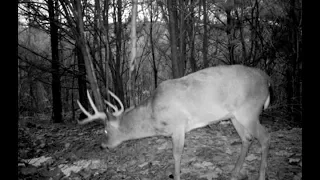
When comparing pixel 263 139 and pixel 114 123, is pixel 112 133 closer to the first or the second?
pixel 114 123

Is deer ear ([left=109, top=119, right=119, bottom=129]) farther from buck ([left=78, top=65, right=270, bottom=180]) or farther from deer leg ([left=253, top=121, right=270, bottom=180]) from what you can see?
deer leg ([left=253, top=121, right=270, bottom=180])

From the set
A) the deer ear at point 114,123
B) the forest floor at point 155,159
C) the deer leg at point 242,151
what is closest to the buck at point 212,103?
the deer leg at point 242,151

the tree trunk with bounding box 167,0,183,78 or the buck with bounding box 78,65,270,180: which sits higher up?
the tree trunk with bounding box 167,0,183,78

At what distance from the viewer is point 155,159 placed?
4.20 metres

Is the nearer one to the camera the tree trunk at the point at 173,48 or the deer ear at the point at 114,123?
the deer ear at the point at 114,123

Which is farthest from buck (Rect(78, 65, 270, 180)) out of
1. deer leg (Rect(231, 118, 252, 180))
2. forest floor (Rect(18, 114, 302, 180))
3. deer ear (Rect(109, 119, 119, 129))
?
deer ear (Rect(109, 119, 119, 129))

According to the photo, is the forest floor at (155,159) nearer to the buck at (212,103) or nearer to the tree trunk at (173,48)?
the buck at (212,103)

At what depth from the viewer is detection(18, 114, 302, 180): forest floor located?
3627 mm

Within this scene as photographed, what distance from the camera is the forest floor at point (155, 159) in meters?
3.63

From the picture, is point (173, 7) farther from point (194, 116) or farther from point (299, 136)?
point (299, 136)

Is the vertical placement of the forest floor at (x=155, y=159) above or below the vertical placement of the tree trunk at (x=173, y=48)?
below

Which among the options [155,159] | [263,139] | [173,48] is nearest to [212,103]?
[263,139]

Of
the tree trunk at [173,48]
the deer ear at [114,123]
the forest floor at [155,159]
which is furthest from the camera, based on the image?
the tree trunk at [173,48]

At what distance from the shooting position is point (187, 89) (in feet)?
11.4
